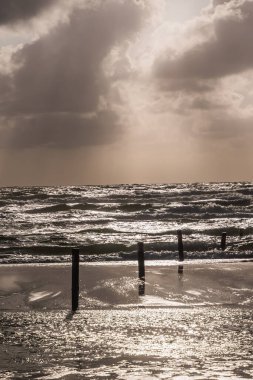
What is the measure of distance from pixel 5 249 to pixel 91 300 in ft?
76.0

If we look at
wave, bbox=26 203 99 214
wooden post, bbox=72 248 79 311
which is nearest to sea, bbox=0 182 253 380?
wooden post, bbox=72 248 79 311

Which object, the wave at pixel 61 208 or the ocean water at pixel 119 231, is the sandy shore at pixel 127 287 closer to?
the ocean water at pixel 119 231

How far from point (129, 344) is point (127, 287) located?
8.24 m

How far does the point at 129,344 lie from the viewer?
12.4 m

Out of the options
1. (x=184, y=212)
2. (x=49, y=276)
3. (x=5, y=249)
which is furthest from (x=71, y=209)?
(x=49, y=276)

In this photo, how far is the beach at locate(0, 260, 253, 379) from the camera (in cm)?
1067

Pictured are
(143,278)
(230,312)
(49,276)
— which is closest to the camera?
(230,312)

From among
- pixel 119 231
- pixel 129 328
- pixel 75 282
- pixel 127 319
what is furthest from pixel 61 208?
pixel 129 328

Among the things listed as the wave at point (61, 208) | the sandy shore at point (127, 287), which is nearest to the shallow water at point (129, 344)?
the sandy shore at point (127, 287)

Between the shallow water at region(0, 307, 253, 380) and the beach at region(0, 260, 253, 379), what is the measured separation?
0.7 inches

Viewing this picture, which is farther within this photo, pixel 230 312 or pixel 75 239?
pixel 75 239

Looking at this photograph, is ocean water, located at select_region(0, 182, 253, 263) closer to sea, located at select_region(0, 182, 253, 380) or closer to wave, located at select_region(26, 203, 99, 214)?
wave, located at select_region(26, 203, 99, 214)

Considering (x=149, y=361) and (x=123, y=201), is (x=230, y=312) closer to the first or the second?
(x=149, y=361)

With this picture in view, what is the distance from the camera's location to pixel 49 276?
24.7 metres
